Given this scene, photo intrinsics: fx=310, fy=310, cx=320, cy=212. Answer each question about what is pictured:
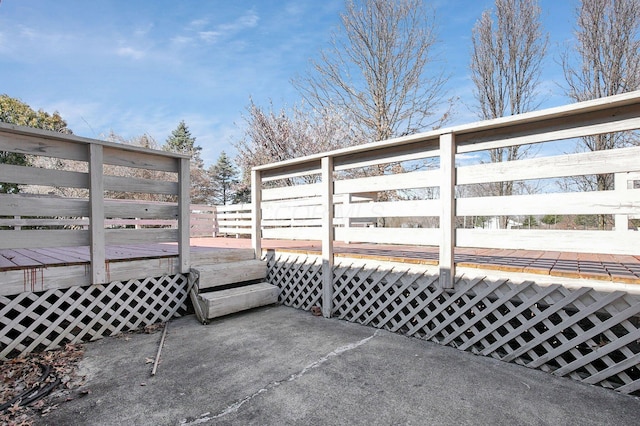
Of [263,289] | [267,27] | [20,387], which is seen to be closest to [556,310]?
[263,289]

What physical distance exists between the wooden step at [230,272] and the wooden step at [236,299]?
0.12m

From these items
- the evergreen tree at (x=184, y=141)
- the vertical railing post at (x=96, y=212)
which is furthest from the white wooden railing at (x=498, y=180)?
the evergreen tree at (x=184, y=141)

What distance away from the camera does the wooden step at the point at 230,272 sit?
11.9 ft

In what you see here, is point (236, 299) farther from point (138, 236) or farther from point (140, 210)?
point (140, 210)

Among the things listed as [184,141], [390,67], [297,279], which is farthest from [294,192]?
[184,141]

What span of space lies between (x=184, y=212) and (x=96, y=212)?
86 centimetres

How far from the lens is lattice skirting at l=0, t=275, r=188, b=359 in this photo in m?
2.61

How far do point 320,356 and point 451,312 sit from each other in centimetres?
127

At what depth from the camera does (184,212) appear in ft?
11.9

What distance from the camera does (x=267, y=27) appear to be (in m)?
9.07

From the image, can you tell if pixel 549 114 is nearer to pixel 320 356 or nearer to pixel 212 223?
pixel 320 356

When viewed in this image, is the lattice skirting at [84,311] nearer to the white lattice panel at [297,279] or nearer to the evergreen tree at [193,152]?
the white lattice panel at [297,279]

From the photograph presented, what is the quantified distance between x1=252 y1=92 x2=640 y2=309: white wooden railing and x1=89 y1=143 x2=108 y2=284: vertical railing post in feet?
6.71

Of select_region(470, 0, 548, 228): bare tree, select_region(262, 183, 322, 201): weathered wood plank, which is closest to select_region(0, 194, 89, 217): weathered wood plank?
select_region(262, 183, 322, 201): weathered wood plank
